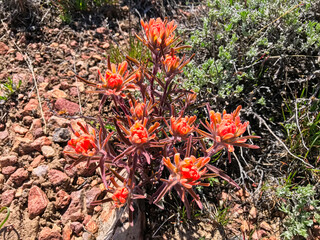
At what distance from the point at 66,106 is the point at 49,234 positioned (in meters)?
1.35

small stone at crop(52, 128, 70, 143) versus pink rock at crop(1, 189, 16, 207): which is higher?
small stone at crop(52, 128, 70, 143)

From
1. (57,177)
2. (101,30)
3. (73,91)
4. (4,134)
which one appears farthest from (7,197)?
(101,30)

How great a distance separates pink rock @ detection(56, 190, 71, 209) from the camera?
239 centimetres

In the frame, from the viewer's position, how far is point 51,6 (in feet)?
12.4

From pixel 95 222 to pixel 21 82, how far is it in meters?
1.85

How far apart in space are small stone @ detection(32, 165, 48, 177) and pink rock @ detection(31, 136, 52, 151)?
0.70 ft

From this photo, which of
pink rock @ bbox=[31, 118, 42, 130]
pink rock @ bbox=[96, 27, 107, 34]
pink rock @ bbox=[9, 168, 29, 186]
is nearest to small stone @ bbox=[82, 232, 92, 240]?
pink rock @ bbox=[9, 168, 29, 186]

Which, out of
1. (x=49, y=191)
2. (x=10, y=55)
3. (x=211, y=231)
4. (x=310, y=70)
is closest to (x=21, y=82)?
(x=10, y=55)

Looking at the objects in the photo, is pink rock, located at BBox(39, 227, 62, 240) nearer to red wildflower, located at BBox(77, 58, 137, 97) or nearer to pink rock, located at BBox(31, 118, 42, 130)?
pink rock, located at BBox(31, 118, 42, 130)

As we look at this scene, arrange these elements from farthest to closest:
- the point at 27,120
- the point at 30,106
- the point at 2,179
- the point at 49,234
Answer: the point at 30,106 < the point at 27,120 < the point at 2,179 < the point at 49,234

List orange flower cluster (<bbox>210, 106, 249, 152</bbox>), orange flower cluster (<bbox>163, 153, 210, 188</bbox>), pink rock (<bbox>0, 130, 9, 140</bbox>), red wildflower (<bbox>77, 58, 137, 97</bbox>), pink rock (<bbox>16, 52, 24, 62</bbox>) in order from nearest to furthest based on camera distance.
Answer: orange flower cluster (<bbox>163, 153, 210, 188</bbox>), orange flower cluster (<bbox>210, 106, 249, 152</bbox>), red wildflower (<bbox>77, 58, 137, 97</bbox>), pink rock (<bbox>0, 130, 9, 140</bbox>), pink rock (<bbox>16, 52, 24, 62</bbox>)

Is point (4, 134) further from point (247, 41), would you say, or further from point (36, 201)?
point (247, 41)

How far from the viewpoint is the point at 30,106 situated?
292cm

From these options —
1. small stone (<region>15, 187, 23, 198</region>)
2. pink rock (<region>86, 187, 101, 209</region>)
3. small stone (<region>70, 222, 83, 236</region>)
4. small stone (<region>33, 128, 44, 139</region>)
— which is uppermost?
small stone (<region>33, 128, 44, 139</region>)
